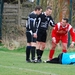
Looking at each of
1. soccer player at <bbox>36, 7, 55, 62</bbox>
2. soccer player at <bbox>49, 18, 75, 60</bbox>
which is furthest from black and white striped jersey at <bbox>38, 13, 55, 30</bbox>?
soccer player at <bbox>49, 18, 75, 60</bbox>

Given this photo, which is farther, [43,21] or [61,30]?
[61,30]

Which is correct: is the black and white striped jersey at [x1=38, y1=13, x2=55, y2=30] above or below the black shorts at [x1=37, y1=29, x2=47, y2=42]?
above

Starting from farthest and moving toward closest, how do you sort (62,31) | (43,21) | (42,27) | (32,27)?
(62,31) → (42,27) → (43,21) → (32,27)

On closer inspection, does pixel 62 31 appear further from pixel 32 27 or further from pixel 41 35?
pixel 32 27

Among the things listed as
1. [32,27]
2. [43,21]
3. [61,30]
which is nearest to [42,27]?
[43,21]

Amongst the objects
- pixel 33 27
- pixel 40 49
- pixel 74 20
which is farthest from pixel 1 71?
pixel 74 20

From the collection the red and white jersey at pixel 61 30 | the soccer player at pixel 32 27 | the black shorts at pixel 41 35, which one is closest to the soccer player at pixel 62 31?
the red and white jersey at pixel 61 30

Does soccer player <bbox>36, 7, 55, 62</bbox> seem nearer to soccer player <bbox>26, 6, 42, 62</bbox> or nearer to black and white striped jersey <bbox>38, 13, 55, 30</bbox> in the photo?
black and white striped jersey <bbox>38, 13, 55, 30</bbox>

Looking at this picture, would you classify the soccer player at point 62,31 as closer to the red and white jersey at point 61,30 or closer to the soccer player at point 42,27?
the red and white jersey at point 61,30

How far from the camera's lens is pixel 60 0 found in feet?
77.5

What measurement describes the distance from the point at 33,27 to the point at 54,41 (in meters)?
1.39


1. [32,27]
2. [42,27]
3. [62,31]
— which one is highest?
[32,27]

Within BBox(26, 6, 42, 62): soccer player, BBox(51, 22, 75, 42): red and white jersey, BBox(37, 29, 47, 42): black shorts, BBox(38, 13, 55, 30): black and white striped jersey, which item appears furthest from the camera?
BBox(37, 29, 47, 42): black shorts

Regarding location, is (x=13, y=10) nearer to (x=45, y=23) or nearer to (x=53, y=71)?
(x=45, y=23)
